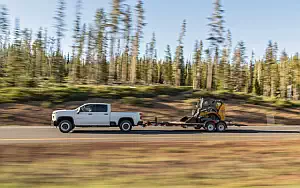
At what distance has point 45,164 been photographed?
973 cm

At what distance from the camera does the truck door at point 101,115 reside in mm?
21125

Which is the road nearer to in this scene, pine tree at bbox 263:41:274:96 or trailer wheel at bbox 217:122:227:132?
trailer wheel at bbox 217:122:227:132

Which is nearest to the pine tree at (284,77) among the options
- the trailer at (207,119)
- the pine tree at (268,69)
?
the pine tree at (268,69)

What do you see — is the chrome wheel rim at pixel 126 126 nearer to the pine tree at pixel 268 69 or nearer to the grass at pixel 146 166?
the grass at pixel 146 166

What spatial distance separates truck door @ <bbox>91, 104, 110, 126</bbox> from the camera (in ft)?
69.3

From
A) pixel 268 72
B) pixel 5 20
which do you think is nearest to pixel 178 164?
pixel 5 20

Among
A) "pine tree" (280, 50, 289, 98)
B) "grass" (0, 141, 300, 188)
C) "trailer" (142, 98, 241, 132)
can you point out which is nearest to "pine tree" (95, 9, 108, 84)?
"trailer" (142, 98, 241, 132)

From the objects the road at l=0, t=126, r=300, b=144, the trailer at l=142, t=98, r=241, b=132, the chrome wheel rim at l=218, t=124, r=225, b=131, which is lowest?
the road at l=0, t=126, r=300, b=144

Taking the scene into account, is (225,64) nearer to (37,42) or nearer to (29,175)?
(37,42)

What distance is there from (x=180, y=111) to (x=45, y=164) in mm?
25223

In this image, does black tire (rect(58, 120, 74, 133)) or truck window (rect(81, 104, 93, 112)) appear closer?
black tire (rect(58, 120, 74, 133))

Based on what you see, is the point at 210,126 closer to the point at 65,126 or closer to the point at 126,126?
the point at 126,126

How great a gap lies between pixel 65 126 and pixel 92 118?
1591 mm

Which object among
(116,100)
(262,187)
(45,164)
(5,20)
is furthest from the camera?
(5,20)
